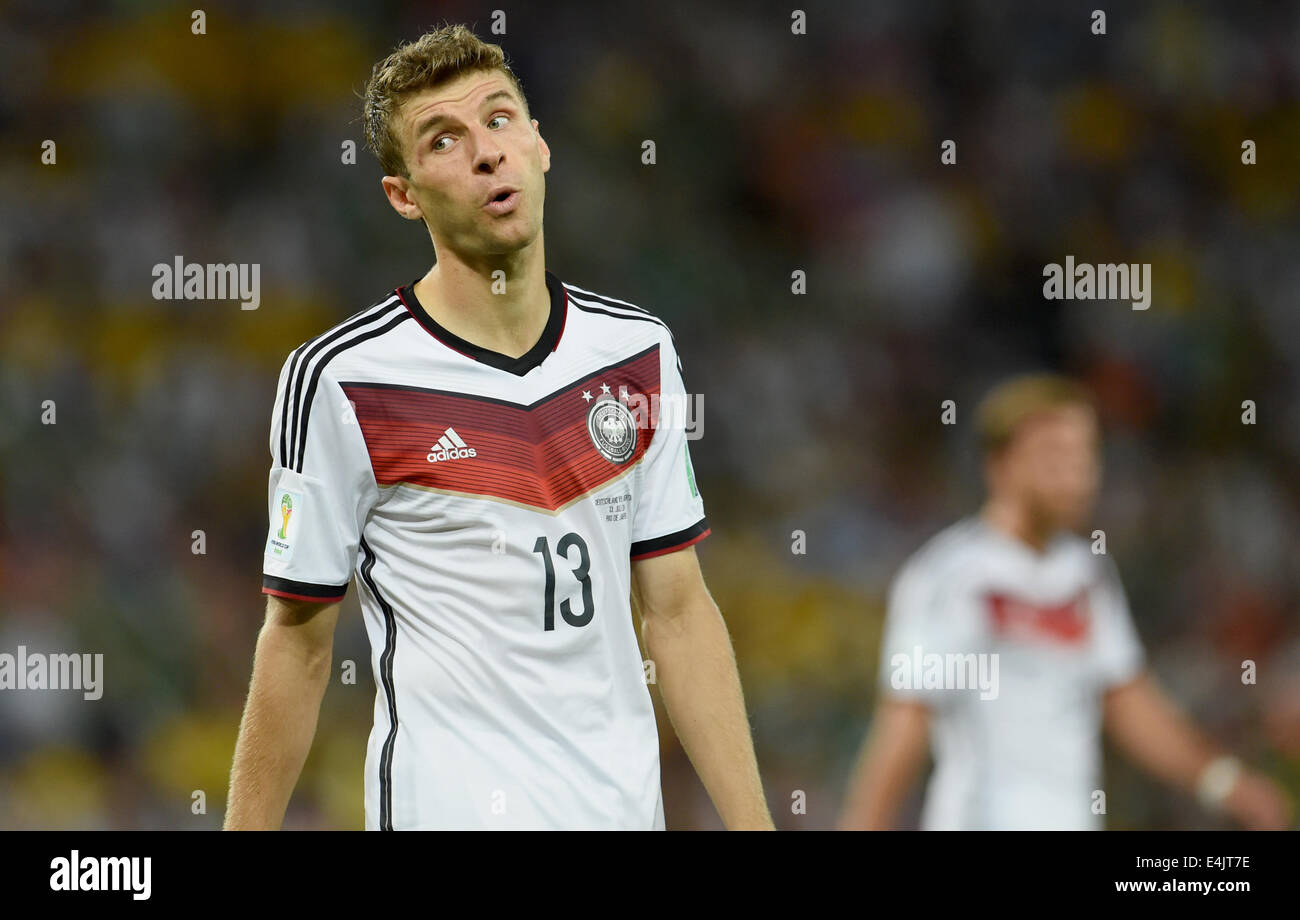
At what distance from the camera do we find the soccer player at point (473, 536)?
8.59ft

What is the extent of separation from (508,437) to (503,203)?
1.40ft

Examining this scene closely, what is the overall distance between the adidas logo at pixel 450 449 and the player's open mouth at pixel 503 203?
407 millimetres

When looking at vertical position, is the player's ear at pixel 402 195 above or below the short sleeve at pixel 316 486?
above

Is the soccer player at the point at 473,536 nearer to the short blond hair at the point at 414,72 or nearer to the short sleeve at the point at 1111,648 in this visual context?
the short blond hair at the point at 414,72

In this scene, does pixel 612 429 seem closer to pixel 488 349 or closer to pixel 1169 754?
pixel 488 349

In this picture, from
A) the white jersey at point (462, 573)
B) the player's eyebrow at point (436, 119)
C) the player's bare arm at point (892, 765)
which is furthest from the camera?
the player's bare arm at point (892, 765)

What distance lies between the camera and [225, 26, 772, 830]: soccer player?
8.59 feet

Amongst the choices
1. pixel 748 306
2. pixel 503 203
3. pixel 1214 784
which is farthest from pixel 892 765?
pixel 748 306

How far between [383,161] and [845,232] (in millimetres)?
4399

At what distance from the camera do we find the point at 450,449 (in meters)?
2.66

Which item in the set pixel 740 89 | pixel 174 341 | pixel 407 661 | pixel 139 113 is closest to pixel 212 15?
pixel 139 113

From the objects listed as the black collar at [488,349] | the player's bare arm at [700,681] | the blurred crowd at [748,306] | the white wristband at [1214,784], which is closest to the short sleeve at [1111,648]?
the white wristband at [1214,784]

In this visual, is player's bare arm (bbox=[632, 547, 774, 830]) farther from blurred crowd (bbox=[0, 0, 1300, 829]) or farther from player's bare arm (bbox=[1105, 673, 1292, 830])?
blurred crowd (bbox=[0, 0, 1300, 829])

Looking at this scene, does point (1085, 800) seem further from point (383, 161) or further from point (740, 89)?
point (740, 89)
